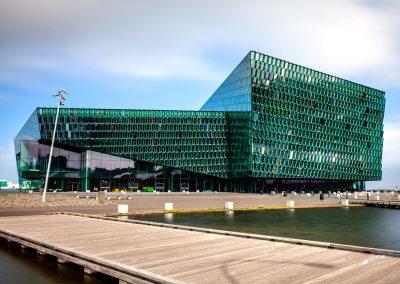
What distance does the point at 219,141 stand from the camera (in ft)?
352

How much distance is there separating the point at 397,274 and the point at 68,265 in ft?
35.0

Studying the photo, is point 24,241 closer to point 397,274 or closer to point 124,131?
point 397,274

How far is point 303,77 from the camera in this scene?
114250mm

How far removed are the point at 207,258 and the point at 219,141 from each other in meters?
94.7

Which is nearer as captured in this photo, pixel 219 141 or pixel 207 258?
pixel 207 258

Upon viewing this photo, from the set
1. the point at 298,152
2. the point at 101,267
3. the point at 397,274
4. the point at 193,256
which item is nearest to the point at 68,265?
the point at 101,267

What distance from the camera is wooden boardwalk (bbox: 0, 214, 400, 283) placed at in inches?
414

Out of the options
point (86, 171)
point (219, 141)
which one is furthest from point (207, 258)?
point (219, 141)

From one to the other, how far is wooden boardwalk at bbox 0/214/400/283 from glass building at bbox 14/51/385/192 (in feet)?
259

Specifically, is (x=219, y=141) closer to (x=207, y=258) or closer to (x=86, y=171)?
(x=86, y=171)

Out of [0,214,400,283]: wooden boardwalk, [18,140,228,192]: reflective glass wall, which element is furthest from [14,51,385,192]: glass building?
[0,214,400,283]: wooden boardwalk

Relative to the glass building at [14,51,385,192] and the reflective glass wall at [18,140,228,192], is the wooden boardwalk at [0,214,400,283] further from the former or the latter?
the reflective glass wall at [18,140,228,192]

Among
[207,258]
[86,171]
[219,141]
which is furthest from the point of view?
[219,141]

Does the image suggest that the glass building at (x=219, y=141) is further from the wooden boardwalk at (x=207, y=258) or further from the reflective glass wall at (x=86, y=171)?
the wooden boardwalk at (x=207, y=258)
